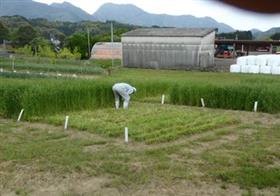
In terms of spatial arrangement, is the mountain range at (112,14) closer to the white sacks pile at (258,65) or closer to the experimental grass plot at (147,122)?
the experimental grass plot at (147,122)

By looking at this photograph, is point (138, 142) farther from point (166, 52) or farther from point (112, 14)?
point (166, 52)

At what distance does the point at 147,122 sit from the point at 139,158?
302 centimetres

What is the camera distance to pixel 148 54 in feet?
98.0

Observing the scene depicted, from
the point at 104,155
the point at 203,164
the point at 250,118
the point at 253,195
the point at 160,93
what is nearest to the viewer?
the point at 253,195

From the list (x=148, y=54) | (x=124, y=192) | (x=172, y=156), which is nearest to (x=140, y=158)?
(x=172, y=156)

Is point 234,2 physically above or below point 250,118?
above

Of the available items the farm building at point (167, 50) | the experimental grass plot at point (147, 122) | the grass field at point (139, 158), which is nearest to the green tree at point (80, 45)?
the farm building at point (167, 50)

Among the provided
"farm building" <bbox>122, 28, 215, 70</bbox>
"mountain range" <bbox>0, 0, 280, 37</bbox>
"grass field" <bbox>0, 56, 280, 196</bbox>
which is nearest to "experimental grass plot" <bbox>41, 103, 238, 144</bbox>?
"grass field" <bbox>0, 56, 280, 196</bbox>

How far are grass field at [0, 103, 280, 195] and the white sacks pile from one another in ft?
50.3

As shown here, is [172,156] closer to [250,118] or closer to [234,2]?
[250,118]

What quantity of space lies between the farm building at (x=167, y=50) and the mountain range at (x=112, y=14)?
84.3 feet

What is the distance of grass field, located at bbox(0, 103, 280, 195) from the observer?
496cm

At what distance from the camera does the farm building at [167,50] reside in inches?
1096

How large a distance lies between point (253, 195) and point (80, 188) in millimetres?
1946
